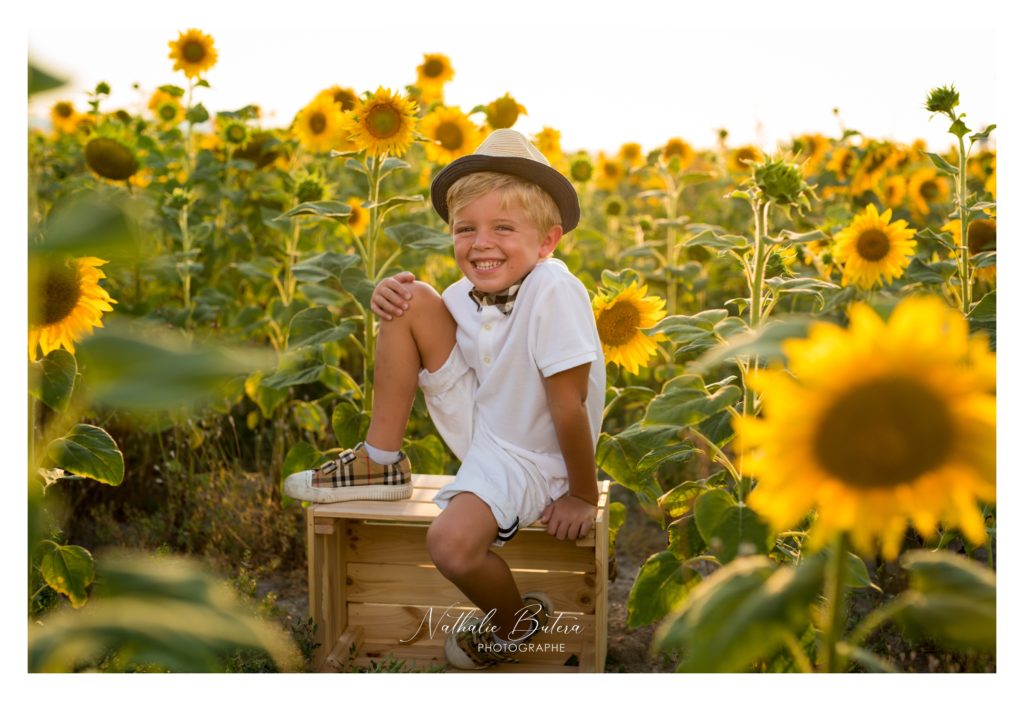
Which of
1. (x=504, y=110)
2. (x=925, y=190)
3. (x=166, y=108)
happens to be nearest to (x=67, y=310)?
(x=504, y=110)

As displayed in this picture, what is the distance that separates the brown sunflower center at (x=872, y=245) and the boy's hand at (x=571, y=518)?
106 cm

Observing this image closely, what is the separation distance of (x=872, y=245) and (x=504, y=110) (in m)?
1.18

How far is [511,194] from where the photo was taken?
211 centimetres

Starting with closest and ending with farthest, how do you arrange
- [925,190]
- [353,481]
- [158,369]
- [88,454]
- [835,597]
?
[158,369] → [835,597] → [88,454] → [353,481] → [925,190]

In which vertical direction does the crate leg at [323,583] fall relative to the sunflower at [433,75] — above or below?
below

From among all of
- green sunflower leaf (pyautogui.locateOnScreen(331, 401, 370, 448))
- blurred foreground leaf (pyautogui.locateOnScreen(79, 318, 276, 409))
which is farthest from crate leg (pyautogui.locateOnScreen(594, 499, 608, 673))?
blurred foreground leaf (pyautogui.locateOnScreen(79, 318, 276, 409))

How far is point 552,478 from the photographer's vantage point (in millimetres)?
2074

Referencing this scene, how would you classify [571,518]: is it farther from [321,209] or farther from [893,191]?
[893,191]

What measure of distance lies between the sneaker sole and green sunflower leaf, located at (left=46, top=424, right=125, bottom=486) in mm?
437

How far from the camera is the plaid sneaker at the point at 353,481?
2.12 m

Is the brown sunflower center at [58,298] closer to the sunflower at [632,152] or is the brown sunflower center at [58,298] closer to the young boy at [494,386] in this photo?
the young boy at [494,386]

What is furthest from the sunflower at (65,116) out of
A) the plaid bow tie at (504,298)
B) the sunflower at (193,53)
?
the plaid bow tie at (504,298)

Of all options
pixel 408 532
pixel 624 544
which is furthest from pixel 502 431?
pixel 624 544

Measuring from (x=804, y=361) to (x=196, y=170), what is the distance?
3.00 meters
